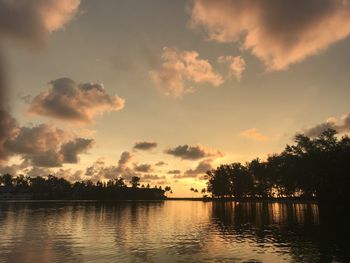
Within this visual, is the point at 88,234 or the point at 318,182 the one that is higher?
the point at 318,182

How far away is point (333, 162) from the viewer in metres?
152

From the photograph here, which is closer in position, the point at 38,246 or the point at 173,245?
the point at 38,246

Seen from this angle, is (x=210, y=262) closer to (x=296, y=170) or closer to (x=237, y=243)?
(x=237, y=243)

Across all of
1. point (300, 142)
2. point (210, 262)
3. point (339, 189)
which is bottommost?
point (210, 262)

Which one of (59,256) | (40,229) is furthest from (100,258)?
(40,229)

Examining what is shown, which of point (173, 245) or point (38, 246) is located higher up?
point (38, 246)

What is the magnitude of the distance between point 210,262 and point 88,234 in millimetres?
33620

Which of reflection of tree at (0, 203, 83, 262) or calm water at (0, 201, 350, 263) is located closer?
reflection of tree at (0, 203, 83, 262)

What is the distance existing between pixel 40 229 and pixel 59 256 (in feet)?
115

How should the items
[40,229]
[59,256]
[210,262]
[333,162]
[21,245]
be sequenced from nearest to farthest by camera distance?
[210,262] < [59,256] < [21,245] < [40,229] < [333,162]

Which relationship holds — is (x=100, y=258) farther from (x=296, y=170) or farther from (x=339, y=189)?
(x=296, y=170)

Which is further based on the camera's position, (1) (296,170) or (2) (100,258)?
(1) (296,170)

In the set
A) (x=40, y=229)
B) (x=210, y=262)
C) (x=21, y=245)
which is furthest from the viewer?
(x=40, y=229)

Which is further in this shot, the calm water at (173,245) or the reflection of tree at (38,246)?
A: the calm water at (173,245)
